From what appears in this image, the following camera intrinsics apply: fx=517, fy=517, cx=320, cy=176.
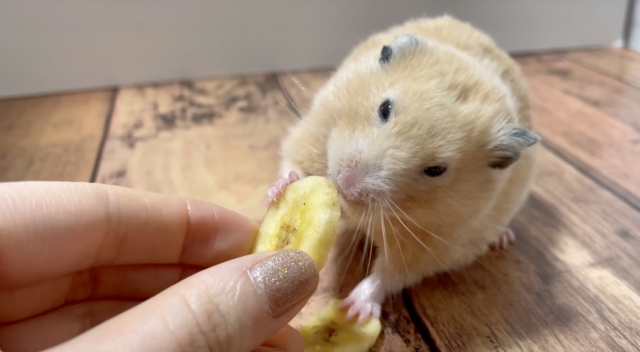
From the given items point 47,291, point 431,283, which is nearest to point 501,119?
point 431,283

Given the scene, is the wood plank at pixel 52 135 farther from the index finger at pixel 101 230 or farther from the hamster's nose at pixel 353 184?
the hamster's nose at pixel 353 184

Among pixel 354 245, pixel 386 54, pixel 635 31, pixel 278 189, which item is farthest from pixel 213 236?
pixel 635 31

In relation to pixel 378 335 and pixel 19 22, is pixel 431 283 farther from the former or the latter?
pixel 19 22

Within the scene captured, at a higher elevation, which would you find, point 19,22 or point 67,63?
point 19,22

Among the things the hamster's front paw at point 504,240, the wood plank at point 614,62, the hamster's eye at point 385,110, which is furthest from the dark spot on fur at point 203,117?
the wood plank at point 614,62

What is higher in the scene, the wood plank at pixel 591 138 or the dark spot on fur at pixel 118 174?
the dark spot on fur at pixel 118 174

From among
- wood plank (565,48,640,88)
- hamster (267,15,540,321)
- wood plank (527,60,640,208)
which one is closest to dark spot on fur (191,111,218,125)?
hamster (267,15,540,321)

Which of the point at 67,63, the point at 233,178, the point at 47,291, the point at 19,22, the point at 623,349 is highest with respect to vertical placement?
the point at 19,22

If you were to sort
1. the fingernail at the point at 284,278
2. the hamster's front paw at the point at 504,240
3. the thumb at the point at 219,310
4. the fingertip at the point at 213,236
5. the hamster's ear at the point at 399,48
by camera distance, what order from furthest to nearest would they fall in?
the hamster's front paw at the point at 504,240 < the hamster's ear at the point at 399,48 < the fingertip at the point at 213,236 < the fingernail at the point at 284,278 < the thumb at the point at 219,310

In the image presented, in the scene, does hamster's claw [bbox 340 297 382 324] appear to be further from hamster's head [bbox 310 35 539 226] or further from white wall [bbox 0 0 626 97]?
white wall [bbox 0 0 626 97]
